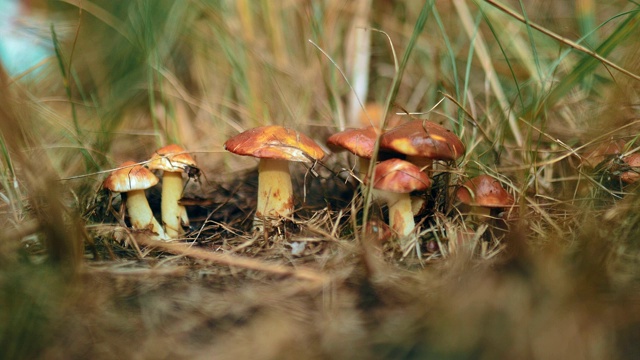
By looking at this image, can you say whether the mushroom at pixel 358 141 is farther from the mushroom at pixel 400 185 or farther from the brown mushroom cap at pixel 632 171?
the brown mushroom cap at pixel 632 171

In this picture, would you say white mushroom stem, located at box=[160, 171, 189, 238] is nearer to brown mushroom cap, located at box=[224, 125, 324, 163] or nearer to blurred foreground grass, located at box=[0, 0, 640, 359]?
blurred foreground grass, located at box=[0, 0, 640, 359]

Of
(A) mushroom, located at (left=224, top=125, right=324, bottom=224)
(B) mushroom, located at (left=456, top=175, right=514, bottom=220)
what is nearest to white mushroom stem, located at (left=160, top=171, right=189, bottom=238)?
(A) mushroom, located at (left=224, top=125, right=324, bottom=224)

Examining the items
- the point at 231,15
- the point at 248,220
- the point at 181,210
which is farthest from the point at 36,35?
the point at 248,220

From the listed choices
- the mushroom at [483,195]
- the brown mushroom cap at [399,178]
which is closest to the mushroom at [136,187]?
the brown mushroom cap at [399,178]

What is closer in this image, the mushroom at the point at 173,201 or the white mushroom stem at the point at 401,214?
the white mushroom stem at the point at 401,214

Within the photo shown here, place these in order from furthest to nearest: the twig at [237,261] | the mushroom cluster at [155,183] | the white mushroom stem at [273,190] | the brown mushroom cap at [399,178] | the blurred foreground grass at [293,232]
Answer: the white mushroom stem at [273,190] → the mushroom cluster at [155,183] → the brown mushroom cap at [399,178] → the twig at [237,261] → the blurred foreground grass at [293,232]
